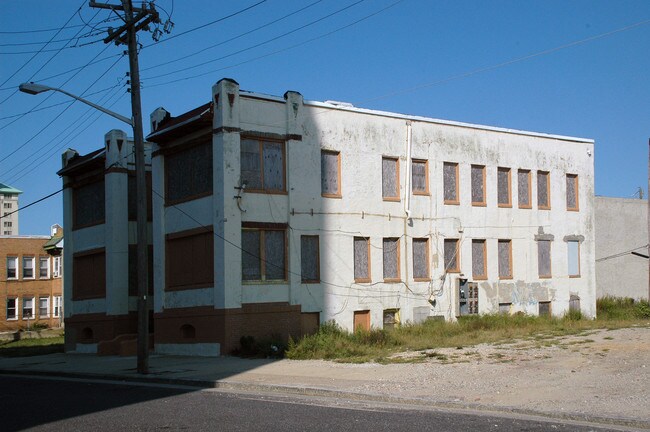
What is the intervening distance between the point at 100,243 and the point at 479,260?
52.4 ft

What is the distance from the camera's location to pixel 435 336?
27.3 meters

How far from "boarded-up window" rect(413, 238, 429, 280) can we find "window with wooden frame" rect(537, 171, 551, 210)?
262 inches

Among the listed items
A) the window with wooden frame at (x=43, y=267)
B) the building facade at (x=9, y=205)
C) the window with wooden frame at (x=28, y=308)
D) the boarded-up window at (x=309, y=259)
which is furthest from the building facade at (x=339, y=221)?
the building facade at (x=9, y=205)

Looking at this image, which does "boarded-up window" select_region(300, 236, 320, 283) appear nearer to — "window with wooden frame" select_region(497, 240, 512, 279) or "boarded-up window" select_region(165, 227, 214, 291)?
"boarded-up window" select_region(165, 227, 214, 291)

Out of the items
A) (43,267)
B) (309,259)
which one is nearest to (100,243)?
(309,259)

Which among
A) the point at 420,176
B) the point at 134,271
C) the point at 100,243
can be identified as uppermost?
the point at 420,176

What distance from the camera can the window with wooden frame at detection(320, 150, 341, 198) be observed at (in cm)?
2925

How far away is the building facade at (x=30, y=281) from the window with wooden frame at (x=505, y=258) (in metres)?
35.0

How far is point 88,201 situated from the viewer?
36312 millimetres

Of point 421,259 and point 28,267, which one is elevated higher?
point 421,259

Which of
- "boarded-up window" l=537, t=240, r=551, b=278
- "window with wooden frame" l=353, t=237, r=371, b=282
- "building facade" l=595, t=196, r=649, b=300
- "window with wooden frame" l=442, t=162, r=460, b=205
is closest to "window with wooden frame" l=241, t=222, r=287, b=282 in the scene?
"window with wooden frame" l=353, t=237, r=371, b=282

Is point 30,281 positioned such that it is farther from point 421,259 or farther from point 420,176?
point 420,176

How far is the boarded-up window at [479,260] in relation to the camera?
3341 cm

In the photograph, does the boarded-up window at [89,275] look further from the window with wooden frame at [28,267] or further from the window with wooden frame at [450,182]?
Answer: the window with wooden frame at [28,267]
